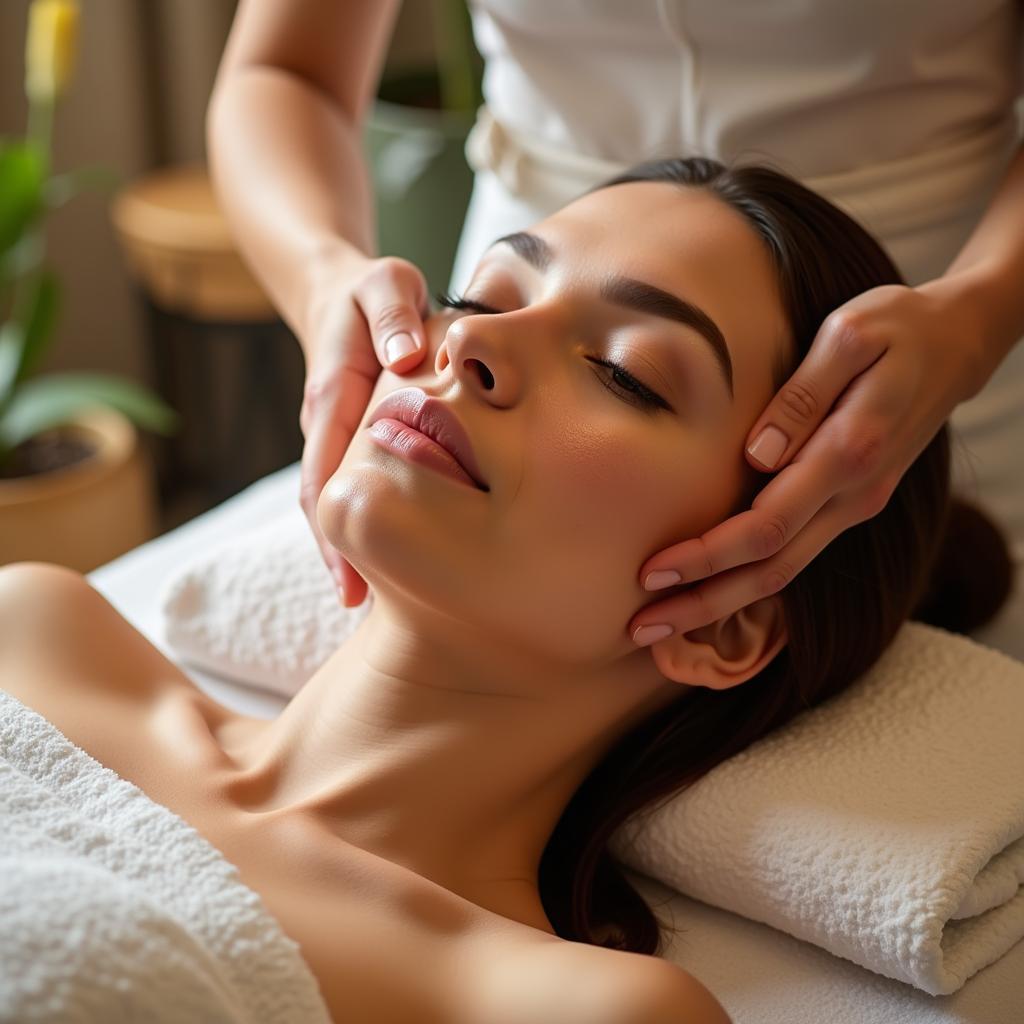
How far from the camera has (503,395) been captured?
3.22ft

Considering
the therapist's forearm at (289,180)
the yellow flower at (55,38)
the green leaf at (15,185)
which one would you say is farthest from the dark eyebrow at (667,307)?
the green leaf at (15,185)

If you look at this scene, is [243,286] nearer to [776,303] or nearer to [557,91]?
[557,91]

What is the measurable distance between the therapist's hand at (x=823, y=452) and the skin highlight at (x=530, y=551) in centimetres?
4

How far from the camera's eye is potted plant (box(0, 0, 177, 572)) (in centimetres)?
210

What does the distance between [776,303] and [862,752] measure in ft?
1.18

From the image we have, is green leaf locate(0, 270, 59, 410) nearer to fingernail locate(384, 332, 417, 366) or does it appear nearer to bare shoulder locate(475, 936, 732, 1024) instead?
fingernail locate(384, 332, 417, 366)

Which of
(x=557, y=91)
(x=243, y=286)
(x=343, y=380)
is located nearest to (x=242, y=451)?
(x=243, y=286)

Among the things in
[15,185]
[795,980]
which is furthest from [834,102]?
[15,185]

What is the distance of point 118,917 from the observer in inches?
32.2

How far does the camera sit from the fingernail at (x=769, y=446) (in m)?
1.00

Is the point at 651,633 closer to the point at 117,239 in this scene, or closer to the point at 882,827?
the point at 882,827

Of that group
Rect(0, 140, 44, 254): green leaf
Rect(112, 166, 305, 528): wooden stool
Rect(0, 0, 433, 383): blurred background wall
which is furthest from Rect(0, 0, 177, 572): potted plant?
Rect(0, 0, 433, 383): blurred background wall

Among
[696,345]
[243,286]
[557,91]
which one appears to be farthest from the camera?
[243,286]

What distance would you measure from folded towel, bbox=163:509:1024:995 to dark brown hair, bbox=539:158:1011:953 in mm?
26
